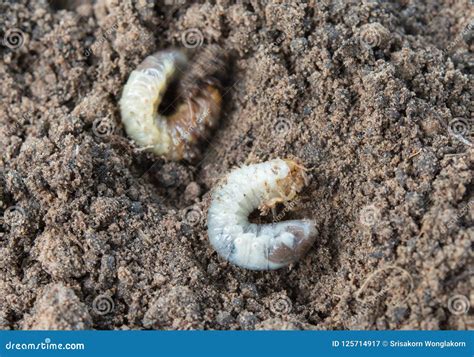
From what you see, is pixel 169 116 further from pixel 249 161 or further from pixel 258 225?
pixel 258 225

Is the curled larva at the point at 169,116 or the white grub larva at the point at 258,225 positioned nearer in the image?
the white grub larva at the point at 258,225

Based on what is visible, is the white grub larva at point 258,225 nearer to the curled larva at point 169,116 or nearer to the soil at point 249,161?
the soil at point 249,161

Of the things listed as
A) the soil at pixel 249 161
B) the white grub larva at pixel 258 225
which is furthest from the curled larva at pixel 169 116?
the white grub larva at pixel 258 225

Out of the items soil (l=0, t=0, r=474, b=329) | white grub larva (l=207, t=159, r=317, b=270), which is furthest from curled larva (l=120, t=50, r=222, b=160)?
white grub larva (l=207, t=159, r=317, b=270)

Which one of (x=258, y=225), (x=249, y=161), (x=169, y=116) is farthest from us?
(x=169, y=116)

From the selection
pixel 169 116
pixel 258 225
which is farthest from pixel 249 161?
pixel 169 116

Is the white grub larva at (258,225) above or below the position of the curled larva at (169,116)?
below

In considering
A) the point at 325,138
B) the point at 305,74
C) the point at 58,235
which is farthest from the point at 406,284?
the point at 58,235
